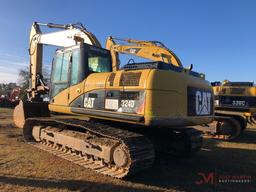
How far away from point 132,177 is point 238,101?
9.79m

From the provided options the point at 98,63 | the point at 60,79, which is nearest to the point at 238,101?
the point at 98,63

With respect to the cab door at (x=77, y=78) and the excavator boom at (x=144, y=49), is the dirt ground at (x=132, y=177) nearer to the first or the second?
the cab door at (x=77, y=78)

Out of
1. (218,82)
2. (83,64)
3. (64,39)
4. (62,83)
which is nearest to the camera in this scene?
(83,64)

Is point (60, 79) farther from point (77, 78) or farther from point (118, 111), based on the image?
point (118, 111)

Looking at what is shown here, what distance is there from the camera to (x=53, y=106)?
8922mm

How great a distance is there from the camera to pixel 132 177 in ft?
22.1

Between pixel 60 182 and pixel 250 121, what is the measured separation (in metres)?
11.1

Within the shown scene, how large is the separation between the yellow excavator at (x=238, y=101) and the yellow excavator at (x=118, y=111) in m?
7.02

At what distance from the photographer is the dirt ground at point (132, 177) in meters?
6.18

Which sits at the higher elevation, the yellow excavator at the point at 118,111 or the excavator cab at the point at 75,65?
the excavator cab at the point at 75,65

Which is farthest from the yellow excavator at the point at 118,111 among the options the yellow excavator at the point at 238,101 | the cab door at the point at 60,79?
the yellow excavator at the point at 238,101

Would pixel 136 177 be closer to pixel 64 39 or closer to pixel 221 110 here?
Answer: pixel 64 39

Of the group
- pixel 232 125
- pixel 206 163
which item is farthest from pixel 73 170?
pixel 232 125

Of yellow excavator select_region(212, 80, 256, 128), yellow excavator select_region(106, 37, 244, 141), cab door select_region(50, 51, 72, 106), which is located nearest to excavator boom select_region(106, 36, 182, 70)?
yellow excavator select_region(106, 37, 244, 141)
